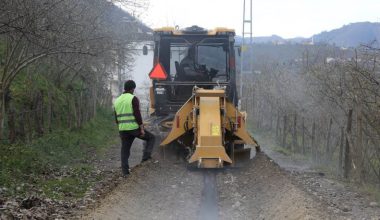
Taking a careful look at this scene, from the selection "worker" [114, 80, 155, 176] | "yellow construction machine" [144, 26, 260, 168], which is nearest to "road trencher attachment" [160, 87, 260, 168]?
"yellow construction machine" [144, 26, 260, 168]

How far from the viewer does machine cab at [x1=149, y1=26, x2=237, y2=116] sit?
559 inches

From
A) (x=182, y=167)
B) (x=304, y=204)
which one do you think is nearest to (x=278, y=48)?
(x=182, y=167)

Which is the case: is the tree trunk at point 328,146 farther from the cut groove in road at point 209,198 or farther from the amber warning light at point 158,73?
the cut groove in road at point 209,198

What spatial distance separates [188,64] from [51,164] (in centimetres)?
404

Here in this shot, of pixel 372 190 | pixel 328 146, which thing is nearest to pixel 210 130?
pixel 372 190

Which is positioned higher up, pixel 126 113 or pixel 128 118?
pixel 126 113

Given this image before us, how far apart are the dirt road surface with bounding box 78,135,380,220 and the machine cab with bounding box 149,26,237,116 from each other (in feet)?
5.75

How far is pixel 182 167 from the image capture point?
12.7m

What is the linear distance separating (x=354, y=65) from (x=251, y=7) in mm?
18022

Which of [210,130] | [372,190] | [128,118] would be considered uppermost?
[128,118]

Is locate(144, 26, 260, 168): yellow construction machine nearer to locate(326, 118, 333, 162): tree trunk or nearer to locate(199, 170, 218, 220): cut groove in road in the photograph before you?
locate(199, 170, 218, 220): cut groove in road

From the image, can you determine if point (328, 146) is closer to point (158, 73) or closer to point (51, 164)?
point (158, 73)

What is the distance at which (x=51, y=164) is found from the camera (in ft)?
44.7

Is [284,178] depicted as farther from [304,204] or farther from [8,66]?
[8,66]
